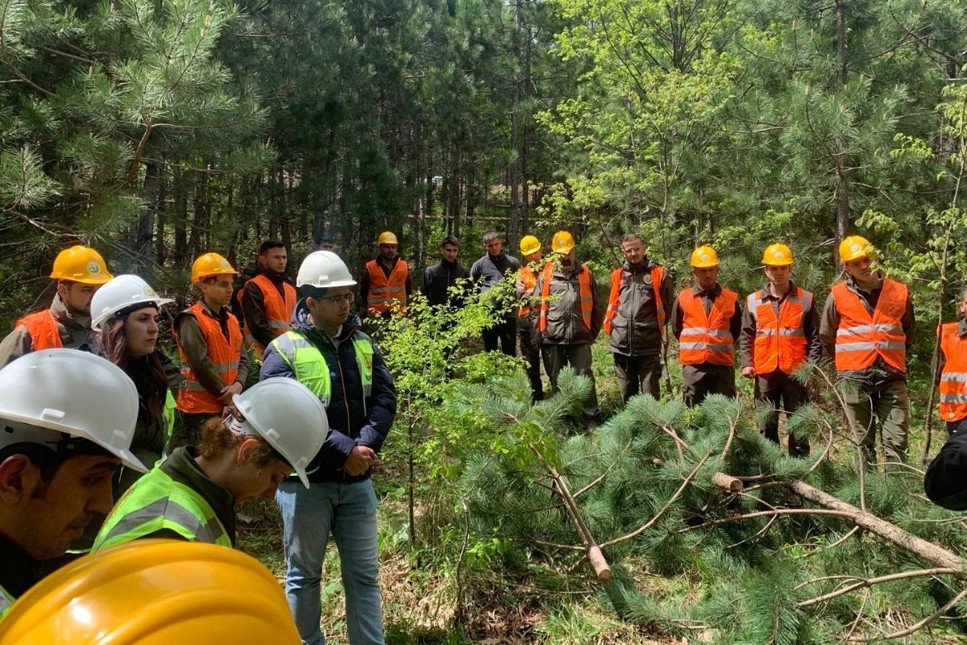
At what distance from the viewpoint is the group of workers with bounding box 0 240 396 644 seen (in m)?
1.36

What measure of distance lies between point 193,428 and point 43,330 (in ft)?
4.23

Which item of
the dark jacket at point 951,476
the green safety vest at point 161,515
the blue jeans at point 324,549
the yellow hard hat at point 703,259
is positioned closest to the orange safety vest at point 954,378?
the yellow hard hat at point 703,259

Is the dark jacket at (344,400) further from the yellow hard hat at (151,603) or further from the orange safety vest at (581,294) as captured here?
the orange safety vest at (581,294)

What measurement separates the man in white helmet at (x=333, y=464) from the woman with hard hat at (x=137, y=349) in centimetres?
72

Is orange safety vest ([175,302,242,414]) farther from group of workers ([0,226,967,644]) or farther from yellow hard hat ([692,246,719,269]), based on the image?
yellow hard hat ([692,246,719,269])

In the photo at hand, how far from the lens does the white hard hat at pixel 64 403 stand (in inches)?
53.6

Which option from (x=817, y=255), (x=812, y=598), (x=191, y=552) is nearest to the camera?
(x=191, y=552)

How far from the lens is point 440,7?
15.1 m

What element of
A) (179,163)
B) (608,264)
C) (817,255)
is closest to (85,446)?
(179,163)

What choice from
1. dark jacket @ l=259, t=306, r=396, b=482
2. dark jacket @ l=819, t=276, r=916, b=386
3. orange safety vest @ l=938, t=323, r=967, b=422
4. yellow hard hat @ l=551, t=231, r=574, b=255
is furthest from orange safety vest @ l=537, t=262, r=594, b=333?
dark jacket @ l=259, t=306, r=396, b=482

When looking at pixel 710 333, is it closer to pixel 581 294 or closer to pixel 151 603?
pixel 581 294

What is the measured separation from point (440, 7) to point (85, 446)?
15.8 m

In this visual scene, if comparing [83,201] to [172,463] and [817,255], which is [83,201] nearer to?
[172,463]

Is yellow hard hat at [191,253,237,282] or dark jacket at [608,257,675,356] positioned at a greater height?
yellow hard hat at [191,253,237,282]
